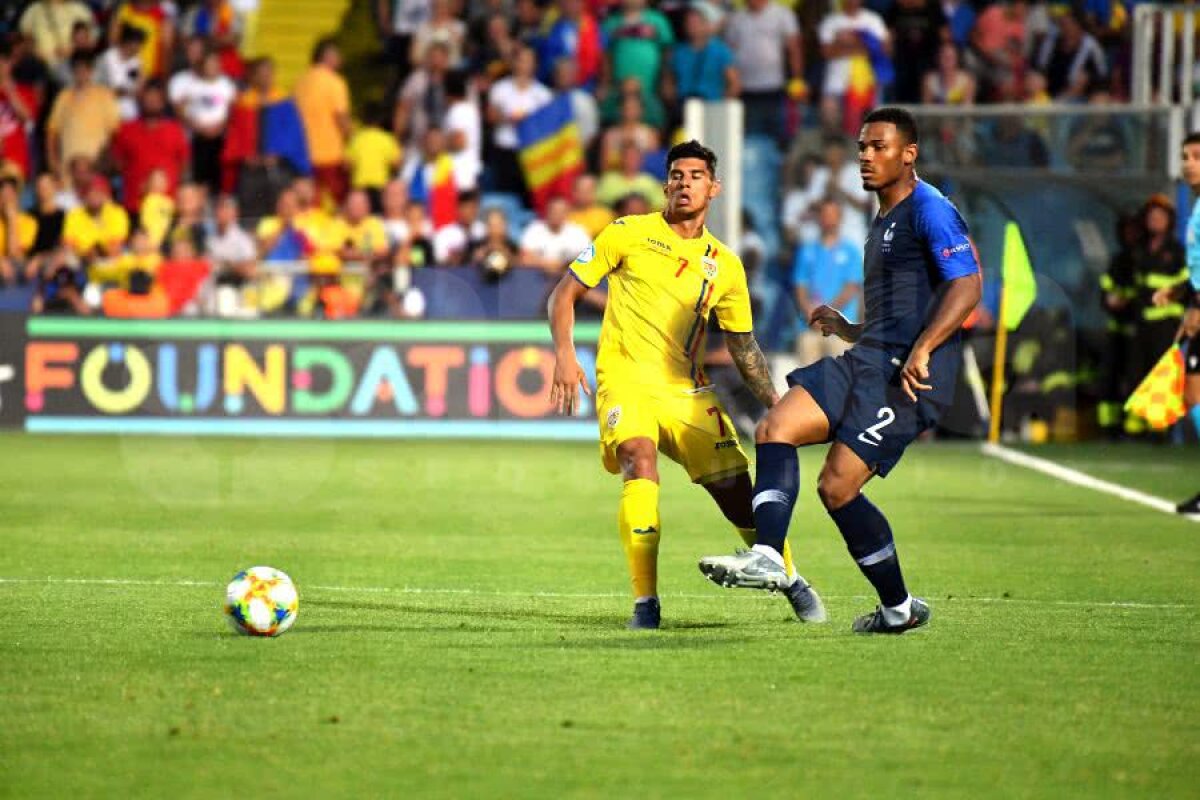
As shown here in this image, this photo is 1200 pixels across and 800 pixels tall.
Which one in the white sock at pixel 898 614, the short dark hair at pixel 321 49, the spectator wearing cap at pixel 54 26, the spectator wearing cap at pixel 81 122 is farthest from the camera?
the spectator wearing cap at pixel 54 26

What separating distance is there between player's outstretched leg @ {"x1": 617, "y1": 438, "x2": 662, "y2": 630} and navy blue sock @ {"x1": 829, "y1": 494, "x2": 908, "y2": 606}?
2.35 feet

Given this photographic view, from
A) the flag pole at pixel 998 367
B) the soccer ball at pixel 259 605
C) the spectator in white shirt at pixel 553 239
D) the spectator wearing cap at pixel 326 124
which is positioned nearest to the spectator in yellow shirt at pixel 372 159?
the spectator wearing cap at pixel 326 124

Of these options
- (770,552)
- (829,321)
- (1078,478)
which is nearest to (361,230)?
(1078,478)

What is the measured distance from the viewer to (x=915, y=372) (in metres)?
7.86

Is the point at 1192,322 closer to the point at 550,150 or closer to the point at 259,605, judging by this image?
the point at 259,605

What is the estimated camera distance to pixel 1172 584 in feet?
34.1

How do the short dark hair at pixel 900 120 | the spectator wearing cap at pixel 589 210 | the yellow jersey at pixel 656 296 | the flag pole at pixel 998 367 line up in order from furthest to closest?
the spectator wearing cap at pixel 589 210, the flag pole at pixel 998 367, the yellow jersey at pixel 656 296, the short dark hair at pixel 900 120

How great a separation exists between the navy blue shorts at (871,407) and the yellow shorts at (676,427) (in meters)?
0.71

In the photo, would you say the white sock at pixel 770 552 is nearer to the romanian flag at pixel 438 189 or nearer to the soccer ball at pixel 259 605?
the soccer ball at pixel 259 605

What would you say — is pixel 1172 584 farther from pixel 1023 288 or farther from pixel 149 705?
pixel 1023 288

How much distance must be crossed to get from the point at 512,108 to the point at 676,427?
13.8 m

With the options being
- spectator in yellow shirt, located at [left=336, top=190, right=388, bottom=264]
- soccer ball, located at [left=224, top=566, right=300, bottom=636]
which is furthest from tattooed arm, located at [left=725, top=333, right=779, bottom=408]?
spectator in yellow shirt, located at [left=336, top=190, right=388, bottom=264]

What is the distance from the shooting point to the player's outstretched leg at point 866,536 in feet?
26.5

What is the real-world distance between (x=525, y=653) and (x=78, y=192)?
48.7 ft
